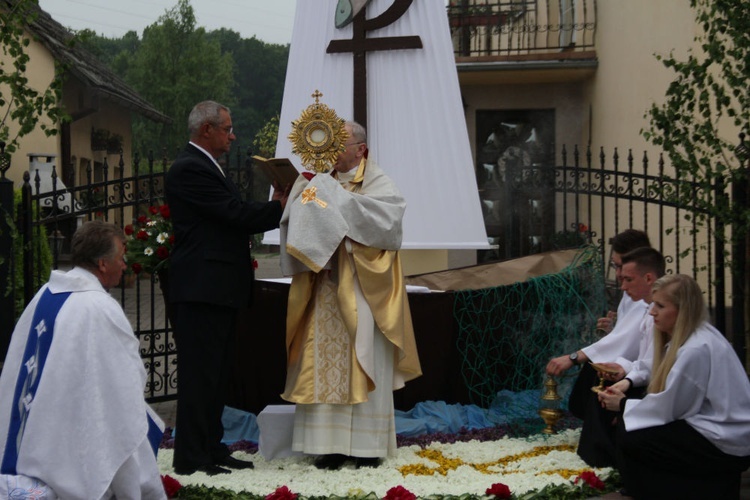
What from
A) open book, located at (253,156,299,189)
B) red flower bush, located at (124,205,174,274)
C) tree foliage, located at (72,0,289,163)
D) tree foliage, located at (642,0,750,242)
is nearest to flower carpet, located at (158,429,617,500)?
red flower bush, located at (124,205,174,274)

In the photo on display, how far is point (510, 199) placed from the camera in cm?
924

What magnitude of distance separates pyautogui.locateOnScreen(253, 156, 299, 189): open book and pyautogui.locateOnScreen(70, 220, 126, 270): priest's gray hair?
143 centimetres

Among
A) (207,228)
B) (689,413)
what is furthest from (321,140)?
(689,413)

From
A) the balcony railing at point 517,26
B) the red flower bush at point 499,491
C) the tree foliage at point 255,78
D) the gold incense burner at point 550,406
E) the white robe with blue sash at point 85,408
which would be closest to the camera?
the white robe with blue sash at point 85,408

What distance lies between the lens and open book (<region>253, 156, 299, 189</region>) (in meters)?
5.89

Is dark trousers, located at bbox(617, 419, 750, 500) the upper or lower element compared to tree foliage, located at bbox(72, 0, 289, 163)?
lower

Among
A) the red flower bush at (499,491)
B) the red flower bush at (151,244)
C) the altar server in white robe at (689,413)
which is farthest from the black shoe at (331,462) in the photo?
the red flower bush at (151,244)

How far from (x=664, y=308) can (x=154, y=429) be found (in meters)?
2.38

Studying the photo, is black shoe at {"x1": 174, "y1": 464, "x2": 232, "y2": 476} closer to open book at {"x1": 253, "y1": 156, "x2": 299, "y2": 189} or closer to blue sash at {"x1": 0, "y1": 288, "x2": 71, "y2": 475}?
blue sash at {"x1": 0, "y1": 288, "x2": 71, "y2": 475}

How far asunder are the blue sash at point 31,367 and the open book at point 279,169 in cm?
168

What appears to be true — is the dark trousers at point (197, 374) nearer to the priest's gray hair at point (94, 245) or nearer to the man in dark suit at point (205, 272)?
the man in dark suit at point (205, 272)

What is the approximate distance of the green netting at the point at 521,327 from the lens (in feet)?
23.0

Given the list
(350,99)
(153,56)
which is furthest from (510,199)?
(153,56)

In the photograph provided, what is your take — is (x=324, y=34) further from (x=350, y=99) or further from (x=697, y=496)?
(x=697, y=496)
